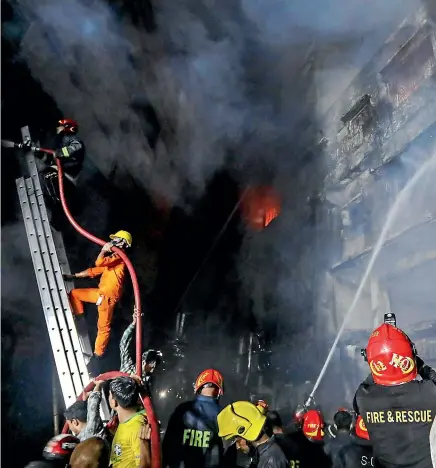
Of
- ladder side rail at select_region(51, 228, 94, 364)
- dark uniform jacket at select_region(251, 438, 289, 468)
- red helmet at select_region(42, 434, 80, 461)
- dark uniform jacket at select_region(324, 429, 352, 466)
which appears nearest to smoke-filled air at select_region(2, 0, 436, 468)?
ladder side rail at select_region(51, 228, 94, 364)

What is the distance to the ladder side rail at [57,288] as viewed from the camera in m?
4.09

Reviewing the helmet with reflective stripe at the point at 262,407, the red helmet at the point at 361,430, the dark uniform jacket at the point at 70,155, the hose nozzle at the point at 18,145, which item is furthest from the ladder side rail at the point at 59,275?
the red helmet at the point at 361,430

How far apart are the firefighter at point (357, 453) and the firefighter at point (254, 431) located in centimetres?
88

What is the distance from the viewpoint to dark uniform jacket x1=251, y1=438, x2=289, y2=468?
2588 mm

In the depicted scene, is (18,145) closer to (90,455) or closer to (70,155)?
(70,155)

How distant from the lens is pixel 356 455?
10.7 ft

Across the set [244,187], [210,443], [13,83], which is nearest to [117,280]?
[210,443]

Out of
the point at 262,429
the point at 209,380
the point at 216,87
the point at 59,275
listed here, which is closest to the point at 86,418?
the point at 209,380

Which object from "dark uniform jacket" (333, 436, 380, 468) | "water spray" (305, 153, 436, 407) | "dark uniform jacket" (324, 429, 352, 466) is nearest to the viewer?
"dark uniform jacket" (333, 436, 380, 468)

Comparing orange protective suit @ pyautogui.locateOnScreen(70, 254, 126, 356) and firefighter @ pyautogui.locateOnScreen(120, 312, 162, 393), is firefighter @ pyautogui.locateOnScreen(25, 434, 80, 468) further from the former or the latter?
orange protective suit @ pyautogui.locateOnScreen(70, 254, 126, 356)

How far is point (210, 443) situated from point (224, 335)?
598 centimetres

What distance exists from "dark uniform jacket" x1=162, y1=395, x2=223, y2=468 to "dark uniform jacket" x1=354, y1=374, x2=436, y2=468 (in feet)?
4.02

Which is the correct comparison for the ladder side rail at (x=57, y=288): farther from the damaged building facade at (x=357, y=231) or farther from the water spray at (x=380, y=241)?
the damaged building facade at (x=357, y=231)

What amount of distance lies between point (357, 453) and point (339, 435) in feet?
1.59
